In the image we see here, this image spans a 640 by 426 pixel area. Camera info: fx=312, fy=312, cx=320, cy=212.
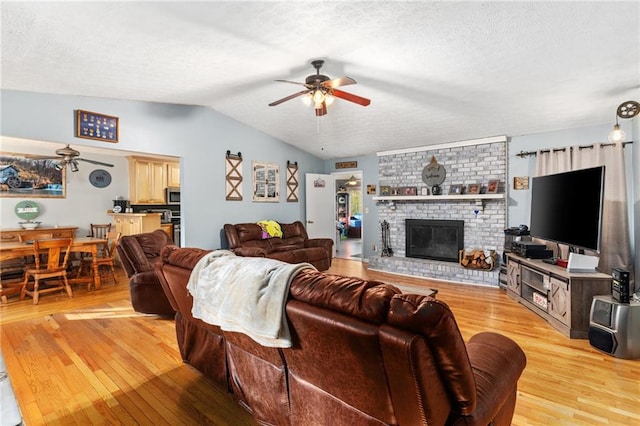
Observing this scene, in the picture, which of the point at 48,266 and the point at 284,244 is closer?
the point at 48,266

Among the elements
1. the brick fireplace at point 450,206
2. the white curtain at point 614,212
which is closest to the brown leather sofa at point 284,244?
the brick fireplace at point 450,206

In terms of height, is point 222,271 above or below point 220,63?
below

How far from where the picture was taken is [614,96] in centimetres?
366

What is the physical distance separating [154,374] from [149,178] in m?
5.51

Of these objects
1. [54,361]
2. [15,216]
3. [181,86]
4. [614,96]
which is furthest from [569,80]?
[15,216]

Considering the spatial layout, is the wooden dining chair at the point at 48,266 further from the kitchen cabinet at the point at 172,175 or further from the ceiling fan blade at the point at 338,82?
the ceiling fan blade at the point at 338,82

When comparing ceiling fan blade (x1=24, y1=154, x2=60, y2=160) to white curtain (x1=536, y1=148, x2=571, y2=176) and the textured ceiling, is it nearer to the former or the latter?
the textured ceiling

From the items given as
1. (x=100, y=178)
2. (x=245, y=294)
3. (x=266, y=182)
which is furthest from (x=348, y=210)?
(x=245, y=294)

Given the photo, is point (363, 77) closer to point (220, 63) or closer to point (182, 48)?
point (220, 63)

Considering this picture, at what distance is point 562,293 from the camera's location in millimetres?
3150

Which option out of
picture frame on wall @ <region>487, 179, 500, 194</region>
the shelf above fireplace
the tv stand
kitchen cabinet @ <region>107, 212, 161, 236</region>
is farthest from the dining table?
picture frame on wall @ <region>487, 179, 500, 194</region>

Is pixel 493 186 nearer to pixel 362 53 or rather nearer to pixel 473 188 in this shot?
pixel 473 188

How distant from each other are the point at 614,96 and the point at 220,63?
14.9 feet

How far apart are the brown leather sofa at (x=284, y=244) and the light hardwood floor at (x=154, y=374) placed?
1925 mm
